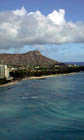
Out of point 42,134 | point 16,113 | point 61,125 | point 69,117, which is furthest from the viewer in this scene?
point 16,113

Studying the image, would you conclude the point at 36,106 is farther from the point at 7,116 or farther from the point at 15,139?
the point at 15,139

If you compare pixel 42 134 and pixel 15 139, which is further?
pixel 42 134

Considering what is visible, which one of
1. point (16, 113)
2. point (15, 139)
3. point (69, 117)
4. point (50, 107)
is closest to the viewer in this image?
point (15, 139)

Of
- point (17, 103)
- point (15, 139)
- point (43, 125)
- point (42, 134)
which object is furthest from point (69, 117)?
point (17, 103)

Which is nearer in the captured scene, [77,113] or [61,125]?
[61,125]

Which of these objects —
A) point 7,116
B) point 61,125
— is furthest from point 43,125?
point 7,116

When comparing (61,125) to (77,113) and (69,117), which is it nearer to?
(69,117)

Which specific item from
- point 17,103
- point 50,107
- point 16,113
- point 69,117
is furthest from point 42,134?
point 17,103

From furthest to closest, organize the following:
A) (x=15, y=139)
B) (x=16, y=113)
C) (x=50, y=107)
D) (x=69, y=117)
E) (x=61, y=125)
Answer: (x=50, y=107)
(x=16, y=113)
(x=69, y=117)
(x=61, y=125)
(x=15, y=139)
